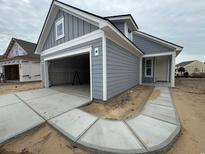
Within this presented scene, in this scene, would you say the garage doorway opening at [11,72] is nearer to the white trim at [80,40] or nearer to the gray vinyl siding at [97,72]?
the white trim at [80,40]

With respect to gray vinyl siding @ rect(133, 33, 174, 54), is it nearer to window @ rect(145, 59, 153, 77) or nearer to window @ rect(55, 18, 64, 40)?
window @ rect(145, 59, 153, 77)

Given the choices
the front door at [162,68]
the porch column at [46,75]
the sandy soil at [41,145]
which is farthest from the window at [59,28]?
the front door at [162,68]

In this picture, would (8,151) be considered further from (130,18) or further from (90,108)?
(130,18)

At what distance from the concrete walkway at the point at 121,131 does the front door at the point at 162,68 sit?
8344 mm

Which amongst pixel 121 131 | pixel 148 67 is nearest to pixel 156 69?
pixel 148 67

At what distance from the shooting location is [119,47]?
5.26 metres

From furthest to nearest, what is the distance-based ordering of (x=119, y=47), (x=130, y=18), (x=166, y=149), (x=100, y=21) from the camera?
(x=130, y=18) < (x=119, y=47) < (x=100, y=21) < (x=166, y=149)

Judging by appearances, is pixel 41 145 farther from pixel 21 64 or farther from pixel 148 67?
pixel 21 64

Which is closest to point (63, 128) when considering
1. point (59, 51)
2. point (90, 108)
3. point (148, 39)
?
point (90, 108)

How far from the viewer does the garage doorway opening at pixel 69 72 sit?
27.5 ft

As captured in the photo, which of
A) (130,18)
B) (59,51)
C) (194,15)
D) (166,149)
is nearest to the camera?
(166,149)

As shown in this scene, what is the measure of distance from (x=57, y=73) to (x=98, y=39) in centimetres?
609

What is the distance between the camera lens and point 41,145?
205 cm

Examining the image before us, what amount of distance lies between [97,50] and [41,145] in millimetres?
3388
